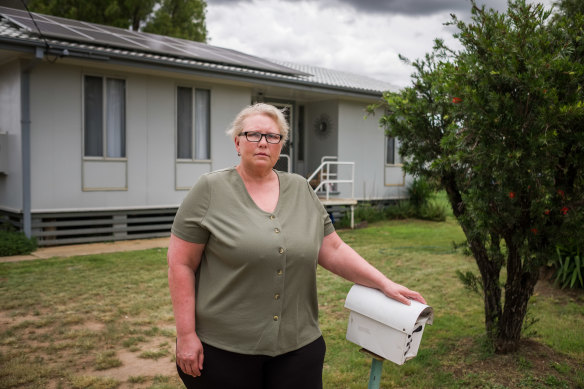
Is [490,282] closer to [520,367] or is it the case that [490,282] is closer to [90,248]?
[520,367]

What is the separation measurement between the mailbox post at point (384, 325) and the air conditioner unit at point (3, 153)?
878 centimetres

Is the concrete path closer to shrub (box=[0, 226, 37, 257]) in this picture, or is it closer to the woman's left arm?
shrub (box=[0, 226, 37, 257])

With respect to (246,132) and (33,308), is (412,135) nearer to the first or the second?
(246,132)

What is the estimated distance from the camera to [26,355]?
4086mm

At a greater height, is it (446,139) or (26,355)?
(446,139)

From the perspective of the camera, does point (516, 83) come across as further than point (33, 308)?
No

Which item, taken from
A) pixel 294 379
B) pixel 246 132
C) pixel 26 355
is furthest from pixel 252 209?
pixel 26 355

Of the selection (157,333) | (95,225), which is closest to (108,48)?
(95,225)

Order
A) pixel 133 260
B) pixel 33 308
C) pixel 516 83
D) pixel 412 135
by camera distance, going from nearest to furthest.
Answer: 1. pixel 516 83
2. pixel 412 135
3. pixel 33 308
4. pixel 133 260

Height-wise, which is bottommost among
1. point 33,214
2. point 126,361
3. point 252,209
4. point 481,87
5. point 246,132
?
point 126,361

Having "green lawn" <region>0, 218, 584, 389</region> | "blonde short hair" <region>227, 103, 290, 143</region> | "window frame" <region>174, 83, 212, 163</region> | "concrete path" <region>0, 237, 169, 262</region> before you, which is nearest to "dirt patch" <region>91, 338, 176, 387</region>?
"green lawn" <region>0, 218, 584, 389</region>

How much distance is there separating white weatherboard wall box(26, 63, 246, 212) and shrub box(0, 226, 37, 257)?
58cm

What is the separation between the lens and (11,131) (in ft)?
29.5

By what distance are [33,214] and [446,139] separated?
299 inches
